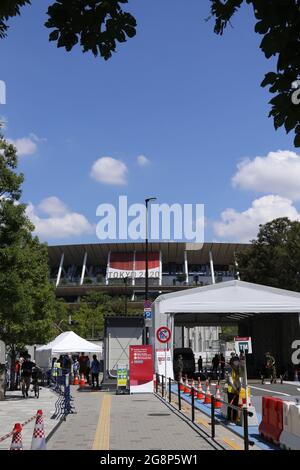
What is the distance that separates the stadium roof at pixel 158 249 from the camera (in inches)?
4397

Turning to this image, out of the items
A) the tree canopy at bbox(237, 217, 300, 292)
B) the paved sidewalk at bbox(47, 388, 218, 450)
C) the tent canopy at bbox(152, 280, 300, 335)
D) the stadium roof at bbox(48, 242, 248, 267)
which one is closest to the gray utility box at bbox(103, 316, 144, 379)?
the tent canopy at bbox(152, 280, 300, 335)

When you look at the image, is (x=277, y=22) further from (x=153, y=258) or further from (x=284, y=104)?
(x=153, y=258)

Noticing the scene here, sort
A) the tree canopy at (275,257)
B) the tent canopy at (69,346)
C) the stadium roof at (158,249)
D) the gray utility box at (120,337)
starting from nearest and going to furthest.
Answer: the gray utility box at (120,337) < the tent canopy at (69,346) < the tree canopy at (275,257) < the stadium roof at (158,249)

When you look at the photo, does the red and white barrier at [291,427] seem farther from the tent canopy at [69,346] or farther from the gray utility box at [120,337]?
the tent canopy at [69,346]

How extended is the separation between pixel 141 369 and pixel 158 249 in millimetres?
86704

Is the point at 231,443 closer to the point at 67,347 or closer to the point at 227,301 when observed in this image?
the point at 227,301

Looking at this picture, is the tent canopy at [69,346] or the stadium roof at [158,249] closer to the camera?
the tent canopy at [69,346]

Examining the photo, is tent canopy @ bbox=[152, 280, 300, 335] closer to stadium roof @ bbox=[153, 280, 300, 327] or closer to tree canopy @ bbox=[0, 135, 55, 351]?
stadium roof @ bbox=[153, 280, 300, 327]

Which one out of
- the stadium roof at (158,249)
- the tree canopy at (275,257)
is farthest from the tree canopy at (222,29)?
the stadium roof at (158,249)

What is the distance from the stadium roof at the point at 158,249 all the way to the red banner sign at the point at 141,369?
8375 centimetres

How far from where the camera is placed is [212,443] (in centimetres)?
1078

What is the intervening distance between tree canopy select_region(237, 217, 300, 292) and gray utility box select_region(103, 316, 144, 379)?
25871mm

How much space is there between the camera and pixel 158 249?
11206 centimetres
